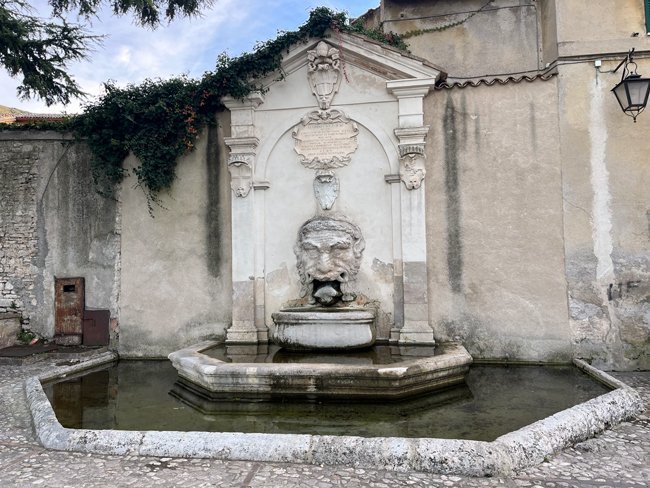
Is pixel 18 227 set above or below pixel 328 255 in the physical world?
above

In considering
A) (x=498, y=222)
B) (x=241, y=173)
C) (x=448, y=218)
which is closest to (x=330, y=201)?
(x=241, y=173)

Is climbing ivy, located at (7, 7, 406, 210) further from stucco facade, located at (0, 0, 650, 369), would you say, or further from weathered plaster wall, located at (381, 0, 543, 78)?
weathered plaster wall, located at (381, 0, 543, 78)

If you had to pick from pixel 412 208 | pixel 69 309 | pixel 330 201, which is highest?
pixel 330 201

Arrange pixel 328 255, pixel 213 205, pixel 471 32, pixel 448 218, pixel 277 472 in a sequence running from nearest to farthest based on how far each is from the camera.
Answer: pixel 277 472 < pixel 328 255 < pixel 448 218 < pixel 213 205 < pixel 471 32

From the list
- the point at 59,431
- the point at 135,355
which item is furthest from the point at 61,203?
the point at 59,431

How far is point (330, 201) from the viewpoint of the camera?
6688mm

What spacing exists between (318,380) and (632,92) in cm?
526

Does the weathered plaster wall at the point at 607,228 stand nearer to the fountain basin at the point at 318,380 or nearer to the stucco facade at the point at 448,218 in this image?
the stucco facade at the point at 448,218

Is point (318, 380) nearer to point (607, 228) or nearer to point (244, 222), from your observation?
point (244, 222)

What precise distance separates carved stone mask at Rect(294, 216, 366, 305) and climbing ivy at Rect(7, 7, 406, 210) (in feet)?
7.53

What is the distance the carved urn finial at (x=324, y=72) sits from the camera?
6.71 meters

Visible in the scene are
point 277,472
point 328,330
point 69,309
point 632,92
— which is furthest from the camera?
point 69,309

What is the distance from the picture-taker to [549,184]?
6.32m

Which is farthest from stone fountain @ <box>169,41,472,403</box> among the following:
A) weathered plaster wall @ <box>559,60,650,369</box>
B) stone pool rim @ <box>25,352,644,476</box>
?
stone pool rim @ <box>25,352,644,476</box>
